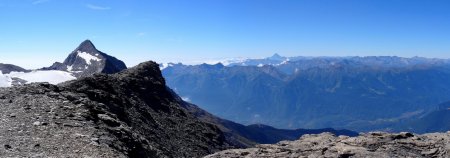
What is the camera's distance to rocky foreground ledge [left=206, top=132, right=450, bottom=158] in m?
22.7

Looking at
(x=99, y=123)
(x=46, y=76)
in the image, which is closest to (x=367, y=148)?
(x=99, y=123)

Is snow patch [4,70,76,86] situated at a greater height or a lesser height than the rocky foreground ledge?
lesser

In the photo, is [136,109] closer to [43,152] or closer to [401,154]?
[43,152]

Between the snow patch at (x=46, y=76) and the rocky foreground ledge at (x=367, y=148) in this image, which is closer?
the rocky foreground ledge at (x=367, y=148)

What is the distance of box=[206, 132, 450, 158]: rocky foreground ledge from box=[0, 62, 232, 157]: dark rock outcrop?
21.8 feet

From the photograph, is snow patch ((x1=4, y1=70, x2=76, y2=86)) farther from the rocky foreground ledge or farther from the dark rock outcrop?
the rocky foreground ledge

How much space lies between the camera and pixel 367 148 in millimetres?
23438

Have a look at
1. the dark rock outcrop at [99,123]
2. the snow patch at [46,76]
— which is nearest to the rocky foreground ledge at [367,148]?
the dark rock outcrop at [99,123]

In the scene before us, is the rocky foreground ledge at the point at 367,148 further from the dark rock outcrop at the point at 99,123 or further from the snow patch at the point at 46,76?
the snow patch at the point at 46,76

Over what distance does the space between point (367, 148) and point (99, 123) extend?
51.4 feet

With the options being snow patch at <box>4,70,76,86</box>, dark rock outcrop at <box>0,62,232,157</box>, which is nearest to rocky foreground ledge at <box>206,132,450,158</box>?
dark rock outcrop at <box>0,62,232,157</box>

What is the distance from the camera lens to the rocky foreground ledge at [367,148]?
22.7 m

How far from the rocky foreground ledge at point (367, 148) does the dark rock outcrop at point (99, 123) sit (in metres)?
6.65

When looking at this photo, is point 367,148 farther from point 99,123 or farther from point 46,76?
point 46,76
